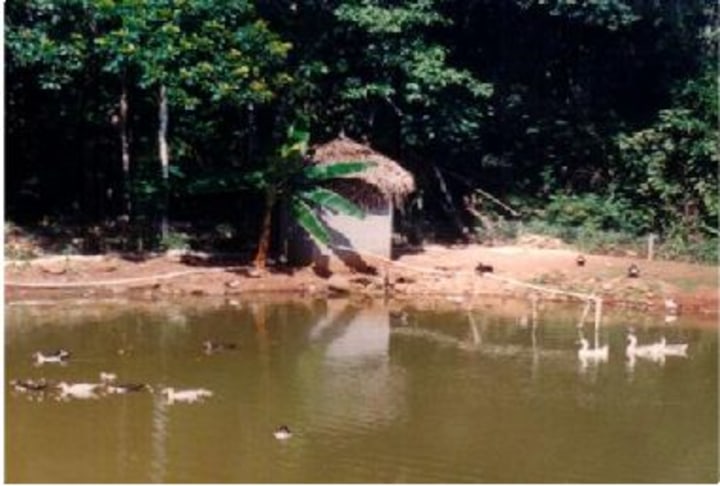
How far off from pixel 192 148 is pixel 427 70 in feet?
16.3

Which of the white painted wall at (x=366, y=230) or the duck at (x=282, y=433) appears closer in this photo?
the duck at (x=282, y=433)

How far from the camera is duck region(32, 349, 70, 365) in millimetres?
11891

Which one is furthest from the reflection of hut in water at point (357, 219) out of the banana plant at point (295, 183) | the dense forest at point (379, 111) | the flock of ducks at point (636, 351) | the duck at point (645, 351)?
the duck at point (645, 351)

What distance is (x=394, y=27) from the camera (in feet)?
59.4

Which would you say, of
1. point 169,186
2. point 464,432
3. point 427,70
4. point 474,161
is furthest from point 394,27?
point 464,432

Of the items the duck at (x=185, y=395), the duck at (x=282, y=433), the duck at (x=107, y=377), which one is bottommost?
the duck at (x=282, y=433)

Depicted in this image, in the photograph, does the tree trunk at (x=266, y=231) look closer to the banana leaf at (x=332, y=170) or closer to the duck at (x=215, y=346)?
the banana leaf at (x=332, y=170)

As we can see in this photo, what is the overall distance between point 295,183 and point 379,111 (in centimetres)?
432

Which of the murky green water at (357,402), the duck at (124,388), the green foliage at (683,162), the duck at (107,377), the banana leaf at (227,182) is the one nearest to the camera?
the murky green water at (357,402)

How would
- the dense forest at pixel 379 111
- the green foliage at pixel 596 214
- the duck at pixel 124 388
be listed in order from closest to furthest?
the duck at pixel 124 388
the dense forest at pixel 379 111
the green foliage at pixel 596 214

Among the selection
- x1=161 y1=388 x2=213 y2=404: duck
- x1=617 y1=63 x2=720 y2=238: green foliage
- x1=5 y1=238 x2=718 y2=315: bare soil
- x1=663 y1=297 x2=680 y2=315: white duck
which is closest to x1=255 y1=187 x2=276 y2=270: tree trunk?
x1=5 y1=238 x2=718 y2=315: bare soil

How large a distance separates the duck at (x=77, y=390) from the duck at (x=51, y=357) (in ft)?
3.66

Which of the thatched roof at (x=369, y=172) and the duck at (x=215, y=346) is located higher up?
the thatched roof at (x=369, y=172)

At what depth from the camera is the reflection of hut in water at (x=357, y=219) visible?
1781 centimetres
